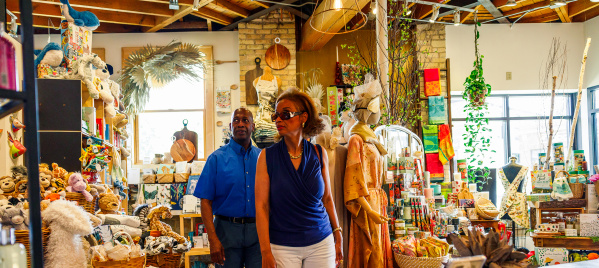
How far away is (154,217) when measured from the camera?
4.30 meters

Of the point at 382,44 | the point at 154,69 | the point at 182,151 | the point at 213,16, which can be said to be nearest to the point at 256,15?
the point at 213,16

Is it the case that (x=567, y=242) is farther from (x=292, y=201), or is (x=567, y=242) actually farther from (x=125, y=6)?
(x=125, y=6)

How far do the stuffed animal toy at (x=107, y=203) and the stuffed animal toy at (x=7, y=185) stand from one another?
0.91 meters

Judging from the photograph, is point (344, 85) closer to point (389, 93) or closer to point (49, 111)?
point (389, 93)

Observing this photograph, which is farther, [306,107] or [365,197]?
[365,197]

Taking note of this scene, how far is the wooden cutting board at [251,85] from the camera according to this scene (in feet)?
26.7

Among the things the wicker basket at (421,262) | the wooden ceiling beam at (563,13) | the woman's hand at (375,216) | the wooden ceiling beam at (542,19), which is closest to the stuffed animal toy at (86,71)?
the woman's hand at (375,216)

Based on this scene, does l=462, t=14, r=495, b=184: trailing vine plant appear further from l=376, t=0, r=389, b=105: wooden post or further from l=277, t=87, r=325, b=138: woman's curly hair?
l=277, t=87, r=325, b=138: woman's curly hair

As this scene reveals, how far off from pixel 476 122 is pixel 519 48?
65.0 inches

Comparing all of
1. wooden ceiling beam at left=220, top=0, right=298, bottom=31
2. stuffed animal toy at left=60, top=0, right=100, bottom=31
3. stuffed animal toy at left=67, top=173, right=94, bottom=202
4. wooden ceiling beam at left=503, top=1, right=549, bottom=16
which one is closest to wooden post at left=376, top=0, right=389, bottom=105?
wooden ceiling beam at left=220, top=0, right=298, bottom=31

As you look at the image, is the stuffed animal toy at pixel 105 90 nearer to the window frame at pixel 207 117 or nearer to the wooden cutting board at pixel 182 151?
the wooden cutting board at pixel 182 151

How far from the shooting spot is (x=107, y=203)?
152 inches

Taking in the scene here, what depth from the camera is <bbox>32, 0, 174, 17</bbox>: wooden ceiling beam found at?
701cm

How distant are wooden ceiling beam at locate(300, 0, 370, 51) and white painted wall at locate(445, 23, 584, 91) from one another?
7.99 ft
